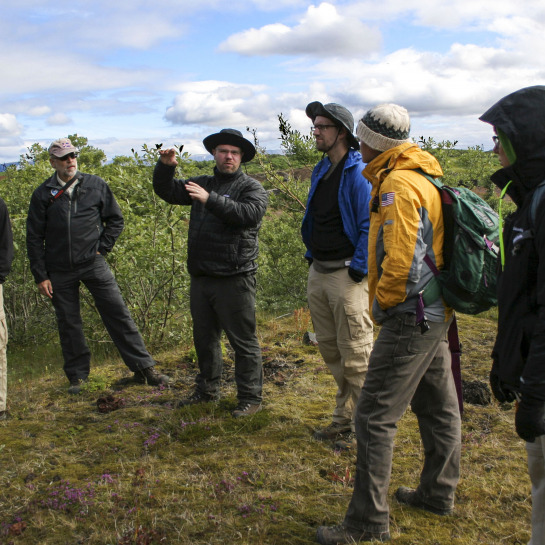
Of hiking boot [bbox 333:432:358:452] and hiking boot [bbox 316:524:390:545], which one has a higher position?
hiking boot [bbox 316:524:390:545]

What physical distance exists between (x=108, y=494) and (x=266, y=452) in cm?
119

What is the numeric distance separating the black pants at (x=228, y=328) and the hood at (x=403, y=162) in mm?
2028

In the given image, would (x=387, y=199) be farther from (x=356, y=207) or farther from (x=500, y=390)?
(x=356, y=207)

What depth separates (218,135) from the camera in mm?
4770

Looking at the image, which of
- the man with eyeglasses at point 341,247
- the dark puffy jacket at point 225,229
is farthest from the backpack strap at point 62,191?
the man with eyeglasses at point 341,247

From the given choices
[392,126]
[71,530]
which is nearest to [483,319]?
[392,126]

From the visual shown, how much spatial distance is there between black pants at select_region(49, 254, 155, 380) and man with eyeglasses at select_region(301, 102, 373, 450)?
2428 mm

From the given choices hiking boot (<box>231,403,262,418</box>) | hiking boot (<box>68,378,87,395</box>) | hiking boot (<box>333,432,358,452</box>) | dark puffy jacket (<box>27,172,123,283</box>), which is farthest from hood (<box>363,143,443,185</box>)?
hiking boot (<box>68,378,87,395</box>)

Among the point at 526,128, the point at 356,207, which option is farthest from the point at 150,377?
the point at 526,128

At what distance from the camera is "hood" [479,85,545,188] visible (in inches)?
87.7

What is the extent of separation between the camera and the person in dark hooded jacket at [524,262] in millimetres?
2158

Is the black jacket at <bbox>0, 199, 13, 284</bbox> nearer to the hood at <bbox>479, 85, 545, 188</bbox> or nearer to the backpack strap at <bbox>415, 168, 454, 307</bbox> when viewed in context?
the backpack strap at <bbox>415, 168, 454, 307</bbox>

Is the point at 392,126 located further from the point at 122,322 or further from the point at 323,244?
the point at 122,322

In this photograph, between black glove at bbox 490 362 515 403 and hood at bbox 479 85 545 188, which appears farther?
black glove at bbox 490 362 515 403
